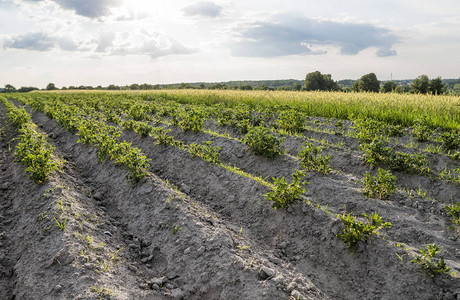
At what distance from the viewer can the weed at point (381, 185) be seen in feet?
19.9

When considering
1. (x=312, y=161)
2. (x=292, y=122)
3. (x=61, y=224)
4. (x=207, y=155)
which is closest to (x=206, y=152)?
(x=207, y=155)

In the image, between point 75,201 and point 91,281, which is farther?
point 75,201

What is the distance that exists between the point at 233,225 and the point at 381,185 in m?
2.90

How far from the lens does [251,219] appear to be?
6293 millimetres

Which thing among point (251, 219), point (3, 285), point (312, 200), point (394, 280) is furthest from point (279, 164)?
point (3, 285)

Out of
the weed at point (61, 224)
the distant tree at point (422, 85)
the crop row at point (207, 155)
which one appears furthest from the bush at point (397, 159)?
the distant tree at point (422, 85)

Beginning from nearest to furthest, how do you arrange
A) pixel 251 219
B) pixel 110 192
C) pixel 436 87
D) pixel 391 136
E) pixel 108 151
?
pixel 251 219, pixel 110 192, pixel 108 151, pixel 391 136, pixel 436 87

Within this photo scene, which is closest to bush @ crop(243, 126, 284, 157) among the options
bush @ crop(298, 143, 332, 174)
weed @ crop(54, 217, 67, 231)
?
bush @ crop(298, 143, 332, 174)

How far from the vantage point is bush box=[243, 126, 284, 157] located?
26.9 ft

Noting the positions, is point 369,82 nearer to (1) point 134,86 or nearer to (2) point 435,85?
(2) point 435,85

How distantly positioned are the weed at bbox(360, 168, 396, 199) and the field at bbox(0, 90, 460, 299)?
29 millimetres

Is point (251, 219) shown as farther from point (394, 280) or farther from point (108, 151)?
point (108, 151)

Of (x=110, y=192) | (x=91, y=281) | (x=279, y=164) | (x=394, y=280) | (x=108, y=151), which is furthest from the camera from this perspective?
(x=108, y=151)

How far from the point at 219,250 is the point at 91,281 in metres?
1.76
